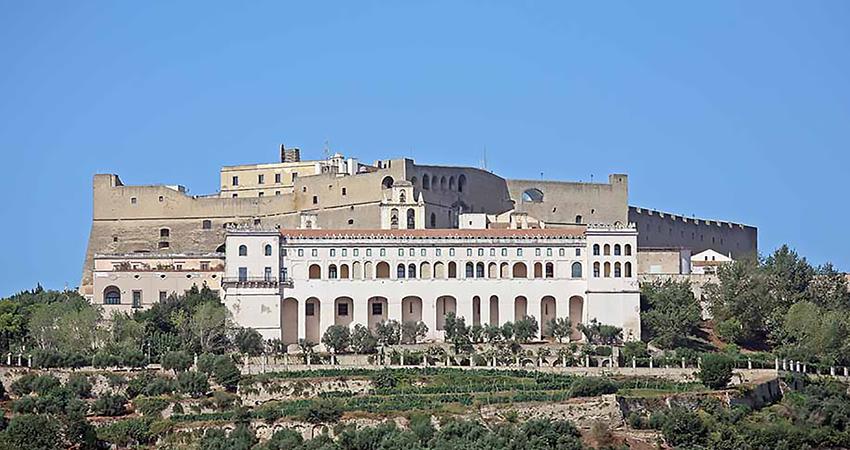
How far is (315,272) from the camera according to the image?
86562 millimetres

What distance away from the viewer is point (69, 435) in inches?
2699

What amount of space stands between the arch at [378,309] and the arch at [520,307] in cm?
526

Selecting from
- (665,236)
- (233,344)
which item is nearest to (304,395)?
(233,344)

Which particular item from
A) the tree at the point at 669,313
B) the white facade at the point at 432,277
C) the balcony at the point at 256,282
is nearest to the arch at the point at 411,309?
the white facade at the point at 432,277

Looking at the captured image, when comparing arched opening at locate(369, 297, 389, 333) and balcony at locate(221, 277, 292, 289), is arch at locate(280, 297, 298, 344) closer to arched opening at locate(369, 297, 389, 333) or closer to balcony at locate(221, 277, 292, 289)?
balcony at locate(221, 277, 292, 289)

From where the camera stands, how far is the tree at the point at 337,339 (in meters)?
82.1

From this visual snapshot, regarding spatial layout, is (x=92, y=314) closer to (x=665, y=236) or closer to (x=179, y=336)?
(x=179, y=336)

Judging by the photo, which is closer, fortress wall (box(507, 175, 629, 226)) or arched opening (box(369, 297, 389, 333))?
arched opening (box(369, 297, 389, 333))

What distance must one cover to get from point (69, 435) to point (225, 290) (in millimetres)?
17642

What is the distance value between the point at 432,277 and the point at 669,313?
31.6 ft

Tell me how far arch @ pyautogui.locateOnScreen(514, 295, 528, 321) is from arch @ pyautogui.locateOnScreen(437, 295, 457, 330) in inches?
97.8

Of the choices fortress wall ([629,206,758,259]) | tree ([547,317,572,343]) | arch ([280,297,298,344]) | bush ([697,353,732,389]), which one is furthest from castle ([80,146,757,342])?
bush ([697,353,732,389])

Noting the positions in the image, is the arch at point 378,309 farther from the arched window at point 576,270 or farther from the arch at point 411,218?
the arch at point 411,218

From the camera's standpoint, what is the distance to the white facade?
8581 centimetres
